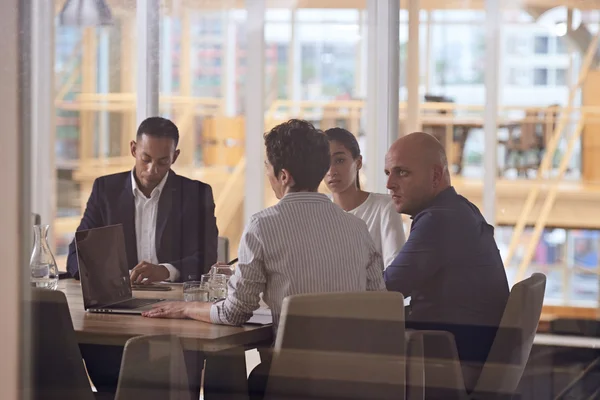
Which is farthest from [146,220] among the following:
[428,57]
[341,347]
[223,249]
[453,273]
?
[341,347]

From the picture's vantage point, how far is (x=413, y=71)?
3.28 meters

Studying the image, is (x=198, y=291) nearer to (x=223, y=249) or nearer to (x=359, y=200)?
(x=223, y=249)

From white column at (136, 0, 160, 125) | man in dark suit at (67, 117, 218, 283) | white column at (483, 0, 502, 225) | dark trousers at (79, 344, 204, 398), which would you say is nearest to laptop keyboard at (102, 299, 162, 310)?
dark trousers at (79, 344, 204, 398)

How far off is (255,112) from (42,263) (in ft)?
3.43

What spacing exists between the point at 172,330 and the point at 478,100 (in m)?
1.26

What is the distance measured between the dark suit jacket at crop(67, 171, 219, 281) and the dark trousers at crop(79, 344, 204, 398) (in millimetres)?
830

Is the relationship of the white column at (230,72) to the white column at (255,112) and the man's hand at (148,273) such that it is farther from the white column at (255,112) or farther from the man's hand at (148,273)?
the man's hand at (148,273)

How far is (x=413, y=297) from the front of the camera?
255 centimetres

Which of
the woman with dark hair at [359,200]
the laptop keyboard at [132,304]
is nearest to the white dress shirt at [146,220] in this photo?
the laptop keyboard at [132,304]

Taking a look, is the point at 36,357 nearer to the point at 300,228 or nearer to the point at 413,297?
the point at 300,228

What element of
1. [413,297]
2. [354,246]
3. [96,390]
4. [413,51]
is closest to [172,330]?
[96,390]

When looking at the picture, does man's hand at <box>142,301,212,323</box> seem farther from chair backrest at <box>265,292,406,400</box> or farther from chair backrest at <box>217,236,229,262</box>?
chair backrest at <box>217,236,229,262</box>

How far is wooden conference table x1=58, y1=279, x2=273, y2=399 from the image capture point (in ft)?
7.24

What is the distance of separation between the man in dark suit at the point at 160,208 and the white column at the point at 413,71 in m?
0.79
